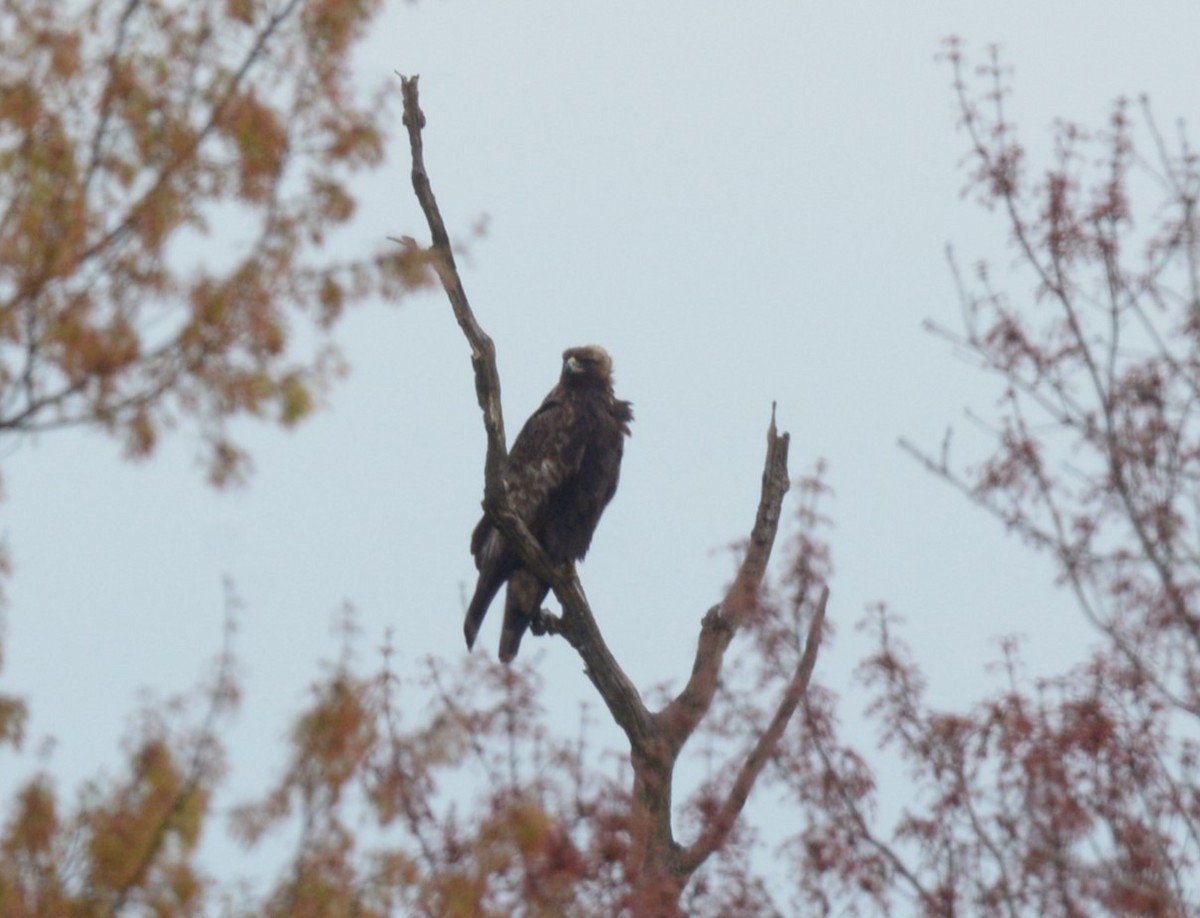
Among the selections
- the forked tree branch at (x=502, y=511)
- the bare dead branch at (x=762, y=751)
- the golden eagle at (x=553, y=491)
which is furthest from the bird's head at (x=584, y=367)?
the bare dead branch at (x=762, y=751)

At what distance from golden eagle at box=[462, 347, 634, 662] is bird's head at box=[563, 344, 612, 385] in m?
0.03

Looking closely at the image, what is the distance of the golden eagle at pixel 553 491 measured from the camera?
829cm

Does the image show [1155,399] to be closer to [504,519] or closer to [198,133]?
[504,519]

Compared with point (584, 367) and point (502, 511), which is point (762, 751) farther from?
point (584, 367)

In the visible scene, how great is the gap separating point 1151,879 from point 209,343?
257 centimetres

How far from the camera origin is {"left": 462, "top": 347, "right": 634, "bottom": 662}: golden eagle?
8.29 meters

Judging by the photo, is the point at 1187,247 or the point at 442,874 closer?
the point at 442,874

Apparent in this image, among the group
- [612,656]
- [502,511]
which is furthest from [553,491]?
[502,511]

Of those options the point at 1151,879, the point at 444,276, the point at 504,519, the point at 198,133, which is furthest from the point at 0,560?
the point at 1151,879

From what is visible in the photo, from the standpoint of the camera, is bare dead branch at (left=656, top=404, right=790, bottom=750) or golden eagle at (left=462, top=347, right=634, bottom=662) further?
golden eagle at (left=462, top=347, right=634, bottom=662)

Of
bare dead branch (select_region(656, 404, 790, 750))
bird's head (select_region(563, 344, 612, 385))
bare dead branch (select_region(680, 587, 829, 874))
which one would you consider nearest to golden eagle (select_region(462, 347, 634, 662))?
bird's head (select_region(563, 344, 612, 385))

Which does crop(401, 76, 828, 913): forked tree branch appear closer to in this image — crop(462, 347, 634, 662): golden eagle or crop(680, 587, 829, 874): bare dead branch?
crop(680, 587, 829, 874): bare dead branch

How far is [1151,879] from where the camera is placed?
506 cm

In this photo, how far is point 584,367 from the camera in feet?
28.5
